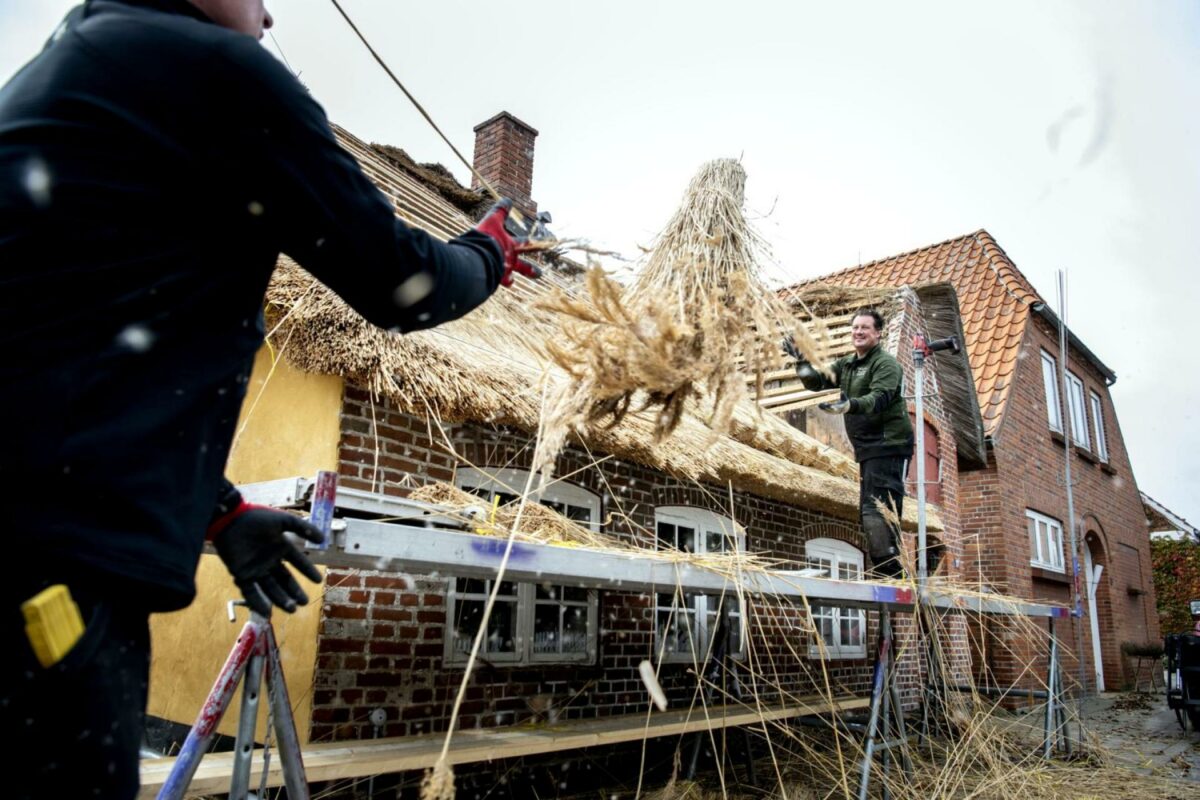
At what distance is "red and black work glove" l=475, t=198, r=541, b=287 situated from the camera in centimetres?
177

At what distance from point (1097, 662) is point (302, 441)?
16005 mm

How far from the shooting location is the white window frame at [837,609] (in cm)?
909

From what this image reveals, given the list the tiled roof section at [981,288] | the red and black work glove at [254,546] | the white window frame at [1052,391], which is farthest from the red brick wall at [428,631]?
the white window frame at [1052,391]

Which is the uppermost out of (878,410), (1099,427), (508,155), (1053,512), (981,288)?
(981,288)

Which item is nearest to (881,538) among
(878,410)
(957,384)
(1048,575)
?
(878,410)

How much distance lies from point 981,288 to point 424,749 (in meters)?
14.3

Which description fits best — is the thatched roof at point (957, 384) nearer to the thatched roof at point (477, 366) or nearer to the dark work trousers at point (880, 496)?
the thatched roof at point (477, 366)

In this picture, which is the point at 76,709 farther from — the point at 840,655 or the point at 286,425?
the point at 840,655

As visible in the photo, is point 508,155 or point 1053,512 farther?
point 1053,512

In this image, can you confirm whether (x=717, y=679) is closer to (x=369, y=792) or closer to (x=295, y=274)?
(x=369, y=792)

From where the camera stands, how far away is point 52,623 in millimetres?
926

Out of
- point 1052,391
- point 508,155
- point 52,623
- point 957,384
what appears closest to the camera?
point 52,623

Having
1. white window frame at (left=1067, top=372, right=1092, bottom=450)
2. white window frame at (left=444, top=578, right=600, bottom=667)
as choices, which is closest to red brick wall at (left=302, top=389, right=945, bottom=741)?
white window frame at (left=444, top=578, right=600, bottom=667)

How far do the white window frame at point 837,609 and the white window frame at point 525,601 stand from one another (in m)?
3.38
